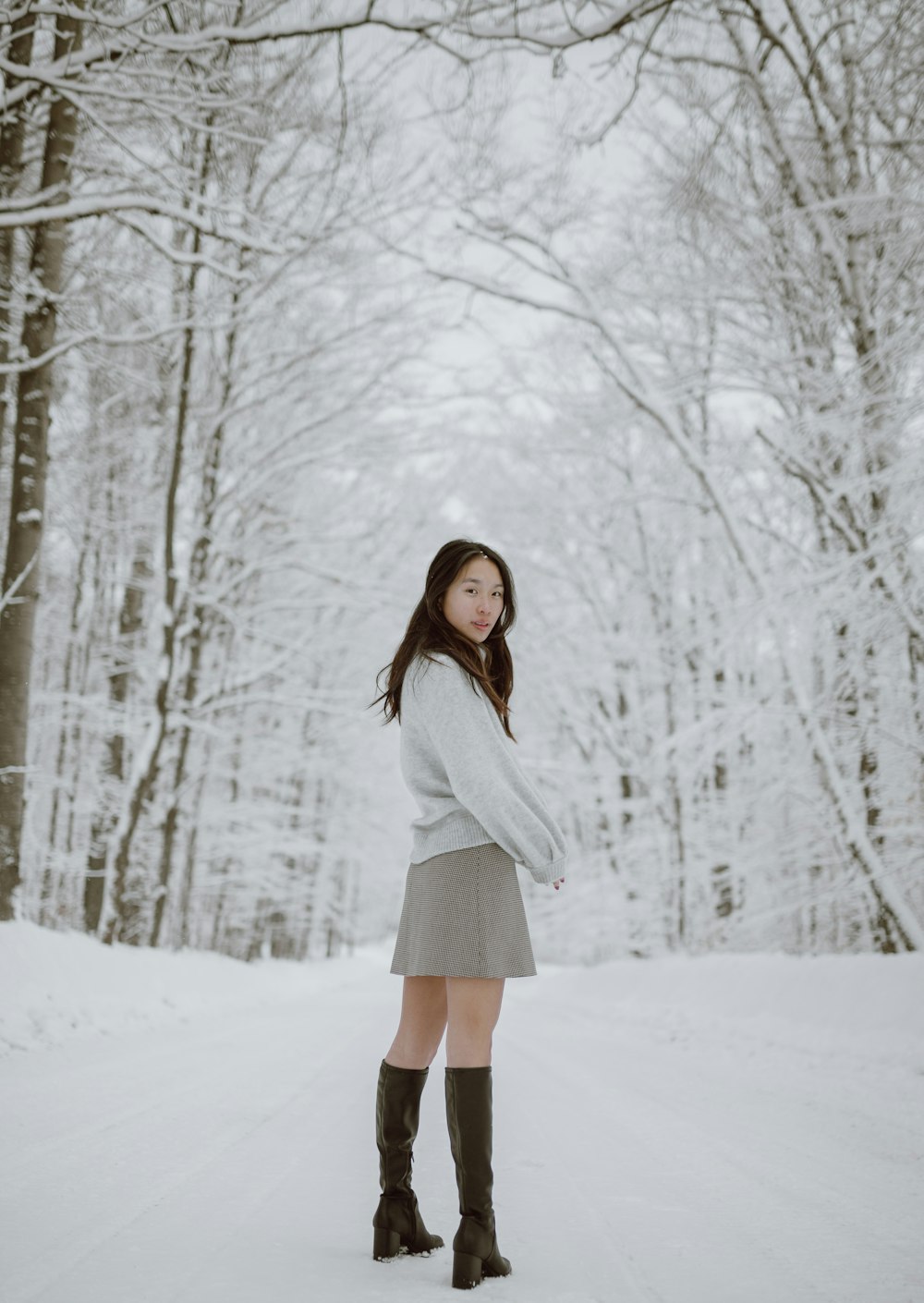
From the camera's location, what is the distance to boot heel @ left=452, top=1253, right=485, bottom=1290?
172 centimetres

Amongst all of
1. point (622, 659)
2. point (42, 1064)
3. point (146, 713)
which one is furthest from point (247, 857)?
point (42, 1064)

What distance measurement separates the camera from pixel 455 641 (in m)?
2.17

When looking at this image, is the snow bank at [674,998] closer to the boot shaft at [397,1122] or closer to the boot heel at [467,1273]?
the boot shaft at [397,1122]

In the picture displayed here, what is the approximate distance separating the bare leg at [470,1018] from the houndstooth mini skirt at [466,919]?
0.05 m

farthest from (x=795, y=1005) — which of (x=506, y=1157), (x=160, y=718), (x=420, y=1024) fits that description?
(x=160, y=718)

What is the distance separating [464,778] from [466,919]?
32cm

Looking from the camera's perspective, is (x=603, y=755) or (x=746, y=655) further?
(x=603, y=755)

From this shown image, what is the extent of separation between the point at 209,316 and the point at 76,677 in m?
9.33

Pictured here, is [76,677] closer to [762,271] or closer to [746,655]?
[746,655]

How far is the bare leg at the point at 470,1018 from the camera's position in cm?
189

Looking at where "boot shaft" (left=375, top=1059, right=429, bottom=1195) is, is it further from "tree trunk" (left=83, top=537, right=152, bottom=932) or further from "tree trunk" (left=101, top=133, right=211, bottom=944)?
"tree trunk" (left=83, top=537, right=152, bottom=932)

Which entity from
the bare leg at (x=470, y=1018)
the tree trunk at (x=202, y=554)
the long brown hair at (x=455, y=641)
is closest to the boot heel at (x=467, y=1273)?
the bare leg at (x=470, y=1018)

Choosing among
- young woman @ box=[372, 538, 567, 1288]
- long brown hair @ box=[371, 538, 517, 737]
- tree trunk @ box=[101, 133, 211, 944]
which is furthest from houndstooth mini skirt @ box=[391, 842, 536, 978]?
tree trunk @ box=[101, 133, 211, 944]

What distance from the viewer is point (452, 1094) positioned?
6.21 ft
